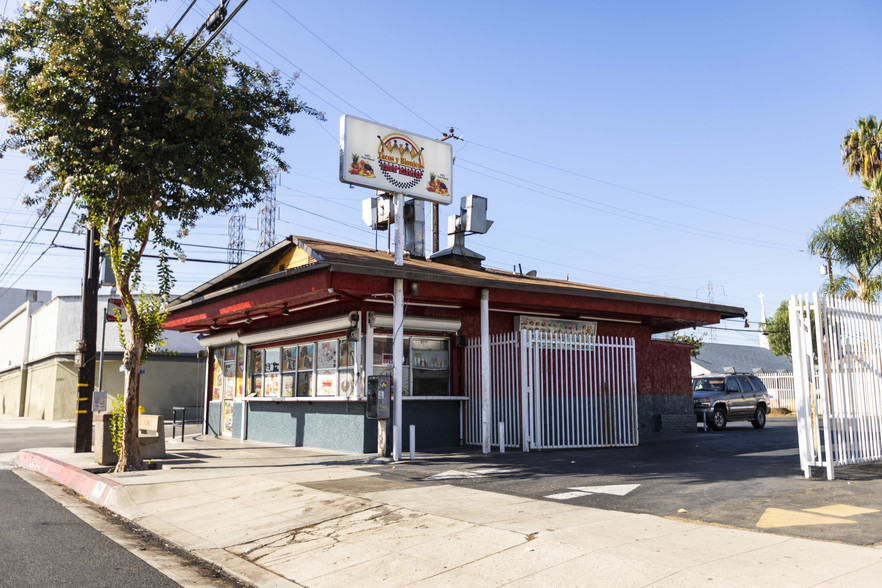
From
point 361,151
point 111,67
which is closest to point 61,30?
point 111,67

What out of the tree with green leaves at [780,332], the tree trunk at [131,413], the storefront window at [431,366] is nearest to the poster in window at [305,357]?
the storefront window at [431,366]

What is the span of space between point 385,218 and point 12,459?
11.2 m

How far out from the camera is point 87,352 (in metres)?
16.3

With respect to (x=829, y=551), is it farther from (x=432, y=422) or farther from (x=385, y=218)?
(x=385, y=218)

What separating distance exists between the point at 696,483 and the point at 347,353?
796 cm

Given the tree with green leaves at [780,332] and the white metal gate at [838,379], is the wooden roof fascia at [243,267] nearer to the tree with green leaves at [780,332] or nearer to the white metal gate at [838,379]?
the white metal gate at [838,379]

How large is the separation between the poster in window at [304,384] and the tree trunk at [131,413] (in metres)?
4.19

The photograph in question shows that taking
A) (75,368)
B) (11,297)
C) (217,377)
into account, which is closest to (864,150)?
(217,377)

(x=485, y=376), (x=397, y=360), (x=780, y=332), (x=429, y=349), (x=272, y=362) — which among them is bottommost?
(x=485, y=376)

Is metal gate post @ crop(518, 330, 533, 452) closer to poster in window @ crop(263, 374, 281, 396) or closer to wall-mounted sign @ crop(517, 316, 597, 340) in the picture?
wall-mounted sign @ crop(517, 316, 597, 340)

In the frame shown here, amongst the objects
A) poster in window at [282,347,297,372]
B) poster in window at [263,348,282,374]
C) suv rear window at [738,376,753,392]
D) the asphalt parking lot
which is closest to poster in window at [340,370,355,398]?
the asphalt parking lot

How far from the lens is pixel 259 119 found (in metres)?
14.1

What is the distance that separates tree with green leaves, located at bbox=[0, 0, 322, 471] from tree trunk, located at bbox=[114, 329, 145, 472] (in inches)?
0.8

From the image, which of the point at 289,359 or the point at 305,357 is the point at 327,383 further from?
the point at 289,359
